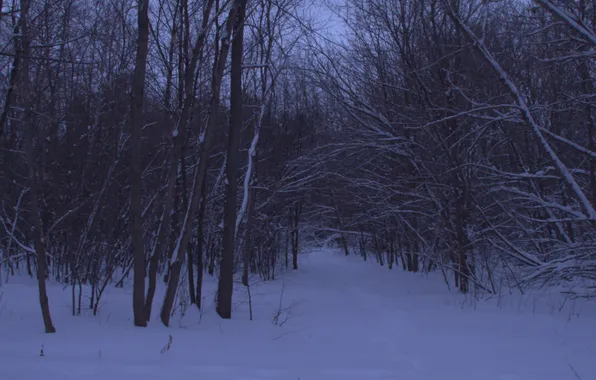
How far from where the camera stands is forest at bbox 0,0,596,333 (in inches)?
325

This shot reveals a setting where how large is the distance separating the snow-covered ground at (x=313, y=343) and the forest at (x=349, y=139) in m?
0.70

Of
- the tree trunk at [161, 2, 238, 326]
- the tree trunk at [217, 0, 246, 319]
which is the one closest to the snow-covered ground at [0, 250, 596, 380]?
the tree trunk at [161, 2, 238, 326]

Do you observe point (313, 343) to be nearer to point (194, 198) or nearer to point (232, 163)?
point (194, 198)

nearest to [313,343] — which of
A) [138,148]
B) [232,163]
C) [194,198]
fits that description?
[194,198]

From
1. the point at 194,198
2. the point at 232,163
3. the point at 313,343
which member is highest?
the point at 232,163

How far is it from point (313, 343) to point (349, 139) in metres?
8.29

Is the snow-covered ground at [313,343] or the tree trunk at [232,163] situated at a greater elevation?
the tree trunk at [232,163]

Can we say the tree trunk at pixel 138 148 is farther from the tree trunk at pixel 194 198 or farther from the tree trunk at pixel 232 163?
the tree trunk at pixel 232 163

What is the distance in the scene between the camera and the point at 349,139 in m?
13.9

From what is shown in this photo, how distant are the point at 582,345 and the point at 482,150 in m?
7.57

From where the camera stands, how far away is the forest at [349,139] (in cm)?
826

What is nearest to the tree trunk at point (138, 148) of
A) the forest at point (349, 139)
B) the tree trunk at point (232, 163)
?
the forest at point (349, 139)

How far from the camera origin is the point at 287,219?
23.6 metres

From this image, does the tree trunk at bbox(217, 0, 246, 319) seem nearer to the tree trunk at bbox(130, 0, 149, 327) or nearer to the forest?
the forest
